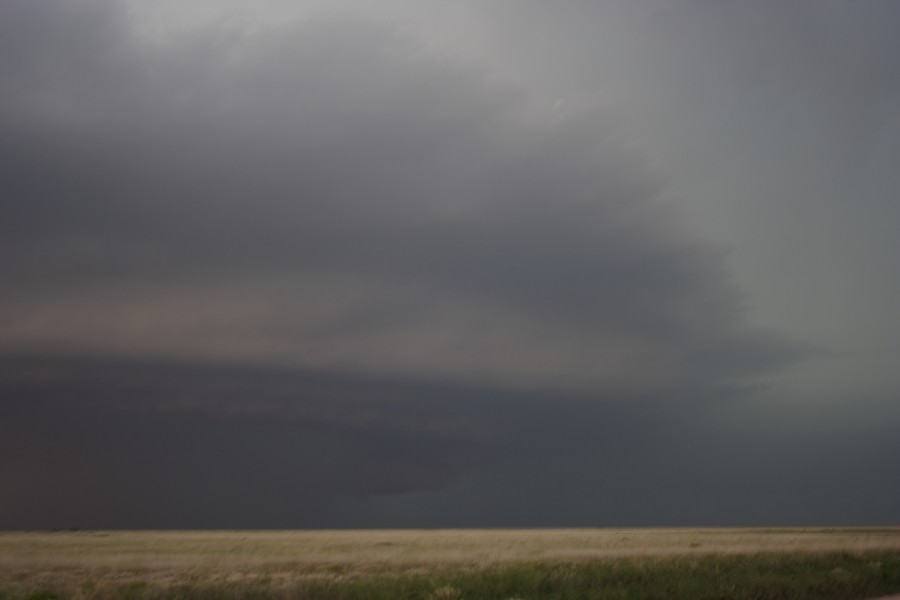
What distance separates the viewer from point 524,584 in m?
27.7

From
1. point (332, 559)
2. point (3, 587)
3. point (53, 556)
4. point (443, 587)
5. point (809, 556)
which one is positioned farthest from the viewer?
point (53, 556)

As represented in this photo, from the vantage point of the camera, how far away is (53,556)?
47656mm

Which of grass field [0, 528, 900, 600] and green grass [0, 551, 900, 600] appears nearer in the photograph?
green grass [0, 551, 900, 600]

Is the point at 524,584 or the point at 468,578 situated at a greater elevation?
the point at 468,578

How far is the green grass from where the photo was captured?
25.5 meters

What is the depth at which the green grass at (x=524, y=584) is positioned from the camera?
2553 centimetres

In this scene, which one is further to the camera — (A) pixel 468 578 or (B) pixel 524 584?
(A) pixel 468 578

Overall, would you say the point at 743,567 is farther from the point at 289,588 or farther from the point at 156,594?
the point at 156,594

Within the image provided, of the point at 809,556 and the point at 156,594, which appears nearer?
the point at 156,594

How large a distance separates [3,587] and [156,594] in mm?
7547

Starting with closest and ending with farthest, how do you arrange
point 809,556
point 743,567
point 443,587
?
point 443,587, point 743,567, point 809,556

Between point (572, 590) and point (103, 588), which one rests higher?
point (103, 588)

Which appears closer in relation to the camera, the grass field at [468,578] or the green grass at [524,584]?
the green grass at [524,584]

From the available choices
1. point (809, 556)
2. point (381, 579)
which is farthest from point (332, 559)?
point (809, 556)
